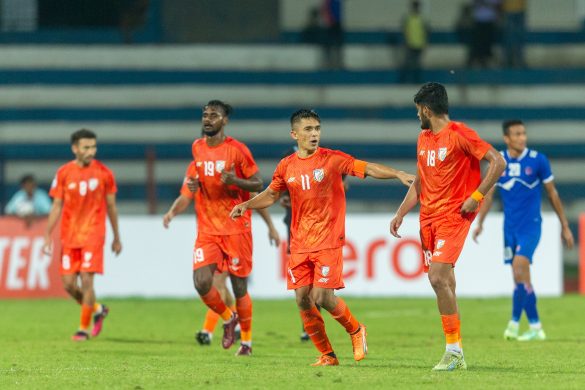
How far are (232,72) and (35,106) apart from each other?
4519 mm

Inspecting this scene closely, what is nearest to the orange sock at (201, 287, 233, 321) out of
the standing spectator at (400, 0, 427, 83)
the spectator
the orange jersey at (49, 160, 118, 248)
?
the orange jersey at (49, 160, 118, 248)

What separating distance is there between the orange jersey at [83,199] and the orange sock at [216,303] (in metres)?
2.35

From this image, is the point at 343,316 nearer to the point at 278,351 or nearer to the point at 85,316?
the point at 278,351

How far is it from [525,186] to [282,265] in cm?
761

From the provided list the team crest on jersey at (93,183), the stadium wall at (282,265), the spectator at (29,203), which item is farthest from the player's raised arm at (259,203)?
the spectator at (29,203)

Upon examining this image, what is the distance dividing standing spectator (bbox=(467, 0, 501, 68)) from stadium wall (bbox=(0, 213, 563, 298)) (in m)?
10.2

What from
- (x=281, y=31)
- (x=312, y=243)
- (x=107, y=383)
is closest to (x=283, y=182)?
(x=312, y=243)

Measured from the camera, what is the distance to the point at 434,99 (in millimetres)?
10766

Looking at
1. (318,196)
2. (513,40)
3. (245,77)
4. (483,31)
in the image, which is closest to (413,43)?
(483,31)

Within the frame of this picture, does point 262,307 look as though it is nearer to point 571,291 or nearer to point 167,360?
point 571,291

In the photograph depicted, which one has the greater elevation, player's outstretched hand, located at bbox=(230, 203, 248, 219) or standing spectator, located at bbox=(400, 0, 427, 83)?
standing spectator, located at bbox=(400, 0, 427, 83)

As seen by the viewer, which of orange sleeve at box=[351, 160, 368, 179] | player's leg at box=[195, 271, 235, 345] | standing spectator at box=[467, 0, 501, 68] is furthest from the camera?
standing spectator at box=[467, 0, 501, 68]

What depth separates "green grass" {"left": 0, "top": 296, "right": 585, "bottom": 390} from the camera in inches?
397

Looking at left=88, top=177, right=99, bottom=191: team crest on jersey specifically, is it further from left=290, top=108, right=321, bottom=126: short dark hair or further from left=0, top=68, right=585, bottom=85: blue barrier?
left=0, top=68, right=585, bottom=85: blue barrier
